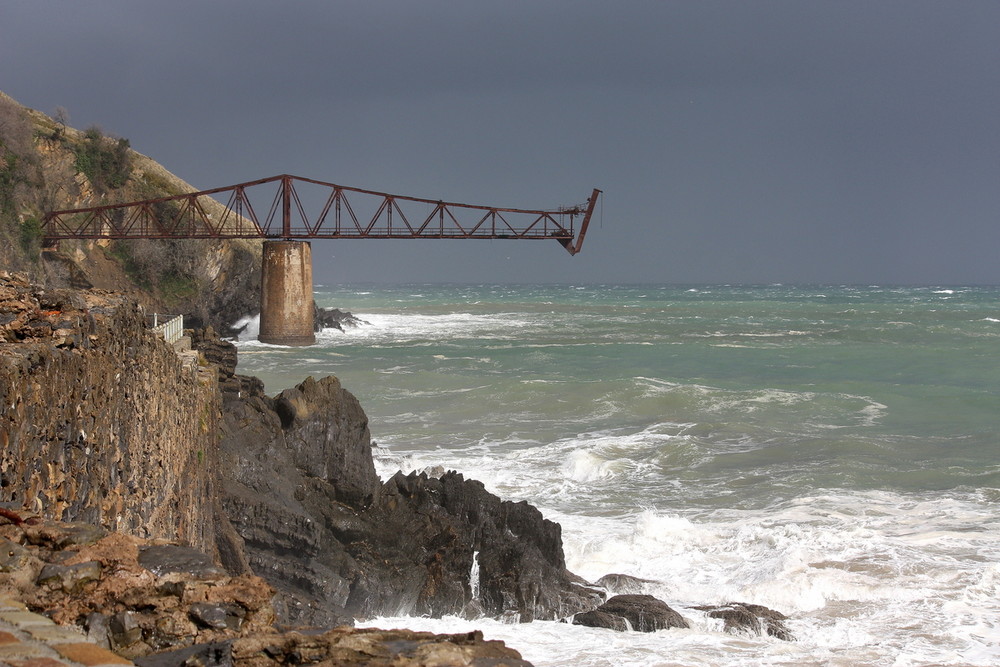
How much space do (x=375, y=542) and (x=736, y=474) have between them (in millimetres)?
9032

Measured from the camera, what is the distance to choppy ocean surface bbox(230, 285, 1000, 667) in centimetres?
1095

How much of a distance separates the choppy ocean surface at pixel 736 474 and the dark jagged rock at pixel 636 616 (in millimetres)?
165

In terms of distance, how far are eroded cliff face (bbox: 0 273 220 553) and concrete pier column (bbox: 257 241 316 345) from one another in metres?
36.3

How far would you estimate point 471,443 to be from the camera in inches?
833

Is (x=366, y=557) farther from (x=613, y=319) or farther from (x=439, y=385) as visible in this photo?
(x=613, y=319)

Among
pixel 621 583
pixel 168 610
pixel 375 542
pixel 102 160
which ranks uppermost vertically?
pixel 102 160

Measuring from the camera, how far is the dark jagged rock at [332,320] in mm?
57125

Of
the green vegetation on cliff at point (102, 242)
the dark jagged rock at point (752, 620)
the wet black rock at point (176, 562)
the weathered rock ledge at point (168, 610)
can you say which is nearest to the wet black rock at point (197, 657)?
the weathered rock ledge at point (168, 610)

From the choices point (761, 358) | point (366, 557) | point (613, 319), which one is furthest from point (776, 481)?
point (613, 319)

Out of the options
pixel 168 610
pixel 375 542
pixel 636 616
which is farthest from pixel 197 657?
pixel 375 542

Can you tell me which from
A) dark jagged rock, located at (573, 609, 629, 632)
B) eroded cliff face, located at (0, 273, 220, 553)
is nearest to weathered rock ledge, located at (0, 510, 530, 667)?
eroded cliff face, located at (0, 273, 220, 553)

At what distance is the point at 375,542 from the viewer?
1208 centimetres

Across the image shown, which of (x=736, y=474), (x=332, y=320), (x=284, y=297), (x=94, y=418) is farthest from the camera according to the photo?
(x=332, y=320)

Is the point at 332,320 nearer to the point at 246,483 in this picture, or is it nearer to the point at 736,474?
the point at 736,474
